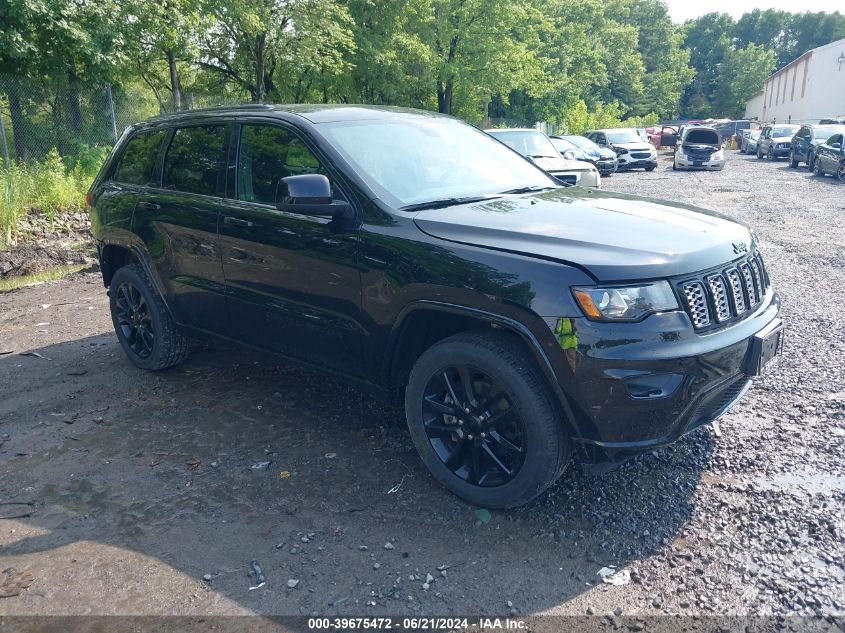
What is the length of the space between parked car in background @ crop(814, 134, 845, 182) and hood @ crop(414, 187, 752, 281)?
18.6 meters

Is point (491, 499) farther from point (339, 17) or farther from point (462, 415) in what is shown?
point (339, 17)

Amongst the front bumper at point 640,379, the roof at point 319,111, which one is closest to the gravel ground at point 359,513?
the front bumper at point 640,379

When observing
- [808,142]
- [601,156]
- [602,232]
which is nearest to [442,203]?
[602,232]

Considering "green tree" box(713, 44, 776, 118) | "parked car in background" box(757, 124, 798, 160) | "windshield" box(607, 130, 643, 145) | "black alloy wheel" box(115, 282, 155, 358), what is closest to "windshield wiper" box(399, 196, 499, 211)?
"black alloy wheel" box(115, 282, 155, 358)

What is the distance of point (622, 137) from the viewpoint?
90.9 ft

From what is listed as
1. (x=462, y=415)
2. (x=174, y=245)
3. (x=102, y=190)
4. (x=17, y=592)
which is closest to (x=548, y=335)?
(x=462, y=415)

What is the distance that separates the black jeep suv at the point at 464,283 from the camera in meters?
2.87

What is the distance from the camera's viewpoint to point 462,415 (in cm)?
331

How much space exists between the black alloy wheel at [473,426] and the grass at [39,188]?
898 centimetres

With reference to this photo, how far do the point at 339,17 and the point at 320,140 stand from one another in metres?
19.0

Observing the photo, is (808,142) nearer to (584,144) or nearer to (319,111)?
(584,144)

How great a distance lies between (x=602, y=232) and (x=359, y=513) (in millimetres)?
1809

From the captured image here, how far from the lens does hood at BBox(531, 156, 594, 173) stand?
11406 mm

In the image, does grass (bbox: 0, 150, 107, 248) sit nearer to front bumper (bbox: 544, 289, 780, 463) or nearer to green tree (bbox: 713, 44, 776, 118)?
front bumper (bbox: 544, 289, 780, 463)
